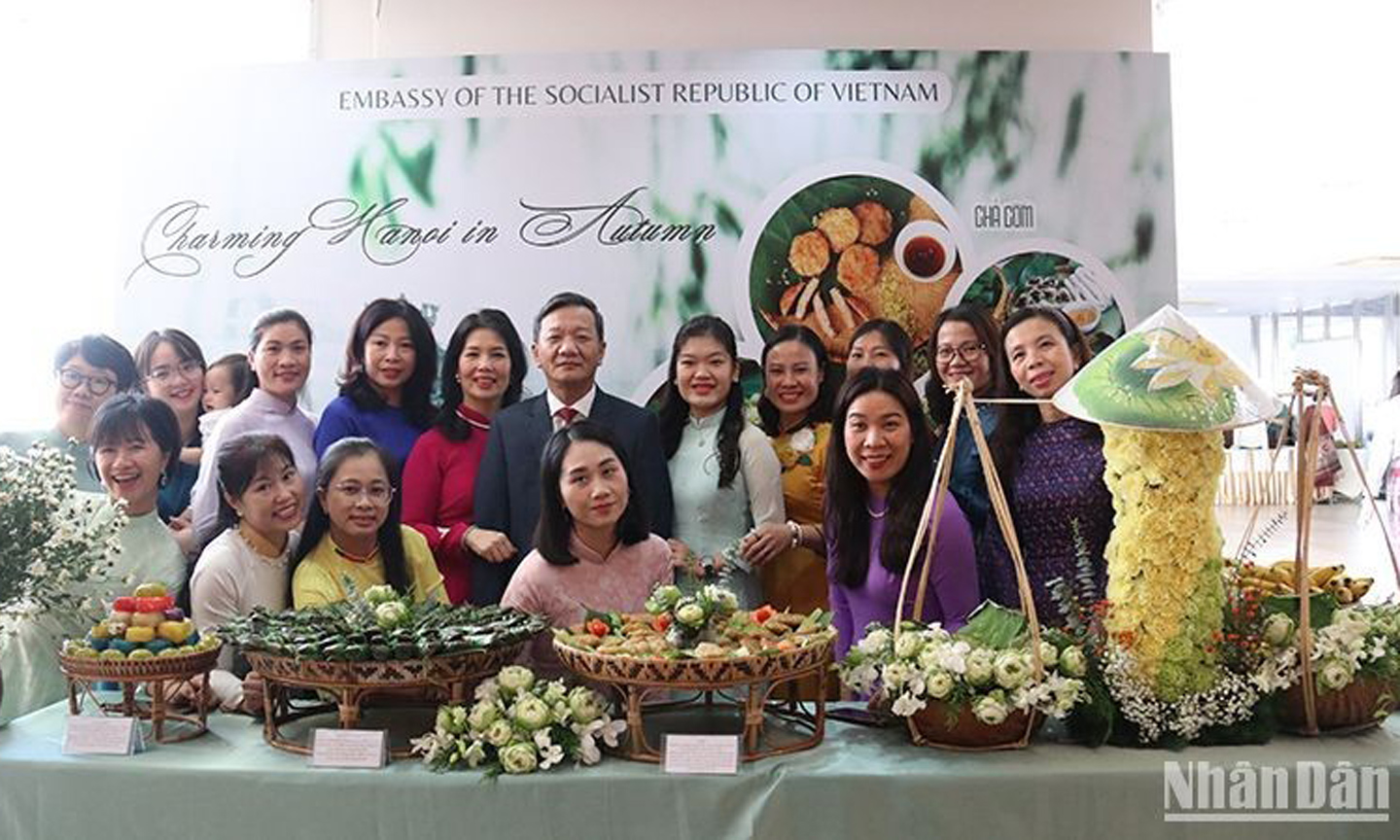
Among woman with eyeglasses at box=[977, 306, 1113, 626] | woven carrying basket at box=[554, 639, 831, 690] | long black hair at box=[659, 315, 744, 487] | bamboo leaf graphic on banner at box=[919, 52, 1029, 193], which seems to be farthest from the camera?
bamboo leaf graphic on banner at box=[919, 52, 1029, 193]

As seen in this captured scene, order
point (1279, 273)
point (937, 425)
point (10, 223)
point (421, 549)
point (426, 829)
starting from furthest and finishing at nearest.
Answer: point (1279, 273), point (10, 223), point (937, 425), point (421, 549), point (426, 829)

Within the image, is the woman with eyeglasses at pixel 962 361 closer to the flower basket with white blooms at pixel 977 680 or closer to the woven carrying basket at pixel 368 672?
the flower basket with white blooms at pixel 977 680

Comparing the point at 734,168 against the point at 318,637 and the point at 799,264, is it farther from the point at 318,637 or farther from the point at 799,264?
the point at 318,637

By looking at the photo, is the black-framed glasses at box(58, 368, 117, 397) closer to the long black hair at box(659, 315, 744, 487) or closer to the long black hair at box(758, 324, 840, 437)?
the long black hair at box(659, 315, 744, 487)

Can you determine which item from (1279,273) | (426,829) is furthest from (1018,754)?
(1279,273)

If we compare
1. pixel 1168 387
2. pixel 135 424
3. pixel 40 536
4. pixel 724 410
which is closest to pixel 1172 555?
pixel 1168 387

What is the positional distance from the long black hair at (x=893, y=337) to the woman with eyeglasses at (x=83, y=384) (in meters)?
2.25

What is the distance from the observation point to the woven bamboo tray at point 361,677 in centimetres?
219

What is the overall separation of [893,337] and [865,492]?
101 cm

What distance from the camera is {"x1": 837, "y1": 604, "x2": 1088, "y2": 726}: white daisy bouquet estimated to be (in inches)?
86.4

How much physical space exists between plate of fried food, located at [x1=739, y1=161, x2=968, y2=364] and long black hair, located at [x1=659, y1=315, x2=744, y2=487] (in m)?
0.27

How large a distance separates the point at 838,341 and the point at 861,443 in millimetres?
1103

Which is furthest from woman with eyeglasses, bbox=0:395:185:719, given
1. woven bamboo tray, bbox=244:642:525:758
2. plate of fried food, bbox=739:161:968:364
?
plate of fried food, bbox=739:161:968:364

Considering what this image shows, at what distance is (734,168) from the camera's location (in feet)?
12.6
